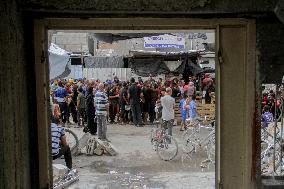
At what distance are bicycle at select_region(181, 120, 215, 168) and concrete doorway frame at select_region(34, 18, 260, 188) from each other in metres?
7.12

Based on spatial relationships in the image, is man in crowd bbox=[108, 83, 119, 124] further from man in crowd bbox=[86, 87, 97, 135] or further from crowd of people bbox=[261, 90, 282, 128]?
crowd of people bbox=[261, 90, 282, 128]

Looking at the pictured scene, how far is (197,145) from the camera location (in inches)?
487

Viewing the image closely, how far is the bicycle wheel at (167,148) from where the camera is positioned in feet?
39.5

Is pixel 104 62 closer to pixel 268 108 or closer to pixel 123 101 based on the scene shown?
pixel 123 101

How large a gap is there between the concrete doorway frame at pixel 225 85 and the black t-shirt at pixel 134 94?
506 inches

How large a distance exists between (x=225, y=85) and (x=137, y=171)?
6782 millimetres

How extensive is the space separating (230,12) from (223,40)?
51 centimetres

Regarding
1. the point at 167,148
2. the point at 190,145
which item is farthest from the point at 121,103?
the point at 167,148

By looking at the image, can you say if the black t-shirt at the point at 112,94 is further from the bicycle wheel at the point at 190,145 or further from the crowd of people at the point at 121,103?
the bicycle wheel at the point at 190,145

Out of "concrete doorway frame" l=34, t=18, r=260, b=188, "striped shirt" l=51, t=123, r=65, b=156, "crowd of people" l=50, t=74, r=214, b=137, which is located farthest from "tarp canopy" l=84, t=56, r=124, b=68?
"concrete doorway frame" l=34, t=18, r=260, b=188

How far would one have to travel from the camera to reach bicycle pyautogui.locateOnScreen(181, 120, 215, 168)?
38.1 feet

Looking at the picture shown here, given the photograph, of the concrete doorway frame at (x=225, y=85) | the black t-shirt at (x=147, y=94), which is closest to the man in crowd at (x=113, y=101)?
the black t-shirt at (x=147, y=94)

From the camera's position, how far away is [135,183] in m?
9.66

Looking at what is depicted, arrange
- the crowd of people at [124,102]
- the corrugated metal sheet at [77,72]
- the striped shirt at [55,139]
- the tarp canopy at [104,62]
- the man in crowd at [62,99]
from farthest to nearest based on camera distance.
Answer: the corrugated metal sheet at [77,72] → the tarp canopy at [104,62] → the man in crowd at [62,99] → the crowd of people at [124,102] → the striped shirt at [55,139]
